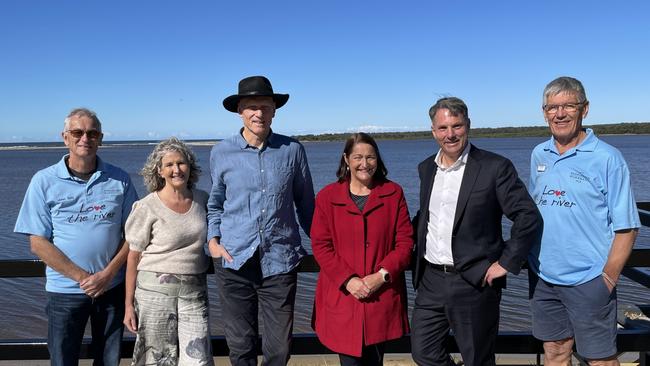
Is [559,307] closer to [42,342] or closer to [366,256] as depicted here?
[366,256]

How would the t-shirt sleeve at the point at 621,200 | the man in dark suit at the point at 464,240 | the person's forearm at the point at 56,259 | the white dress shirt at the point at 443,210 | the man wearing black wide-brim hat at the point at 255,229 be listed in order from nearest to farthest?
the t-shirt sleeve at the point at 621,200 → the man in dark suit at the point at 464,240 → the white dress shirt at the point at 443,210 → the person's forearm at the point at 56,259 → the man wearing black wide-brim hat at the point at 255,229

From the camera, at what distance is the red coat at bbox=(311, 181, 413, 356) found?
3.13 meters

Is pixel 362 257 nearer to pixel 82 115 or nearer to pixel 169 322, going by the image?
pixel 169 322

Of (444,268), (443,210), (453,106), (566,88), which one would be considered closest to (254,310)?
(444,268)

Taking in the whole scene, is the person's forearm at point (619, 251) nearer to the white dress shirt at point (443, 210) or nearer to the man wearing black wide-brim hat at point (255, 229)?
the white dress shirt at point (443, 210)

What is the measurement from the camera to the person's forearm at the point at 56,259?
3.25 meters

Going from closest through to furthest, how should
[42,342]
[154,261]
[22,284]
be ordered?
[154,261], [42,342], [22,284]

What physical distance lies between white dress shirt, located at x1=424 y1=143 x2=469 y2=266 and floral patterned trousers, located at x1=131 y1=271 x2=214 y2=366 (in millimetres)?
1463

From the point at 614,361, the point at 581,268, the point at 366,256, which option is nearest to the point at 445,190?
the point at 366,256

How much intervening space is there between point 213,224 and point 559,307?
215 cm

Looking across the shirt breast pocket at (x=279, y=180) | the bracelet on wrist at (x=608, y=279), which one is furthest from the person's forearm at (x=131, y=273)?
the bracelet on wrist at (x=608, y=279)

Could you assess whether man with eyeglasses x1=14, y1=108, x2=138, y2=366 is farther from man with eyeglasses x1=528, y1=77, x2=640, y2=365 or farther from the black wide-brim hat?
man with eyeglasses x1=528, y1=77, x2=640, y2=365

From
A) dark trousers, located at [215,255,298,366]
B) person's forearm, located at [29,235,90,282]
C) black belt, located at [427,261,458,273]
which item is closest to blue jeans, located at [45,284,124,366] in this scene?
person's forearm, located at [29,235,90,282]

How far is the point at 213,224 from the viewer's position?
3410 mm
